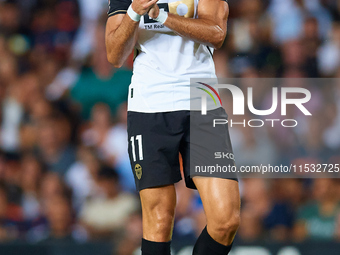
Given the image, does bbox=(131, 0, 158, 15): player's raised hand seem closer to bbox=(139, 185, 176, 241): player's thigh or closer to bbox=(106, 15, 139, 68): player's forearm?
bbox=(106, 15, 139, 68): player's forearm

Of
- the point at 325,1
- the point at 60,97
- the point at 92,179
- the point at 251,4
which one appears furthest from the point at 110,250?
the point at 325,1

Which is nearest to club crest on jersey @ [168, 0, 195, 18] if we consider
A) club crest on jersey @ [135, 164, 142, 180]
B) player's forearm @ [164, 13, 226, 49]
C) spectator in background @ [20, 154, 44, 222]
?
player's forearm @ [164, 13, 226, 49]

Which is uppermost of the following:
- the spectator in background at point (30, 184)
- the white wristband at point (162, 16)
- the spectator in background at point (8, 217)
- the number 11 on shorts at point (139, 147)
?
the white wristband at point (162, 16)

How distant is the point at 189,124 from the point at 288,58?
9.61 ft

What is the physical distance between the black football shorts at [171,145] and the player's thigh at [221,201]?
70 millimetres

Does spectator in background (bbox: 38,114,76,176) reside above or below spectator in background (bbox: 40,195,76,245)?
above

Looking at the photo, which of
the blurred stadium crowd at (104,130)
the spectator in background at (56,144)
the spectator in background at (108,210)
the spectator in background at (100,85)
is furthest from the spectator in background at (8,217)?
the spectator in background at (100,85)

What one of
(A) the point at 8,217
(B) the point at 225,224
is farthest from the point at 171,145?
(A) the point at 8,217

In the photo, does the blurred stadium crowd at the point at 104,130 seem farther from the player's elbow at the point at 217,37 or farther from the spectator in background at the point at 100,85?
the player's elbow at the point at 217,37

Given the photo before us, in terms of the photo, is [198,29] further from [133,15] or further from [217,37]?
[133,15]

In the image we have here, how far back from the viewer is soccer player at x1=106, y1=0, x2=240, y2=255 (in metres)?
2.22

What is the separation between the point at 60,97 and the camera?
5008mm

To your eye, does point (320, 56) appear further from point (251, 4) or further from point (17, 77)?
point (17, 77)

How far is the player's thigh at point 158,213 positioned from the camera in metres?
2.27
